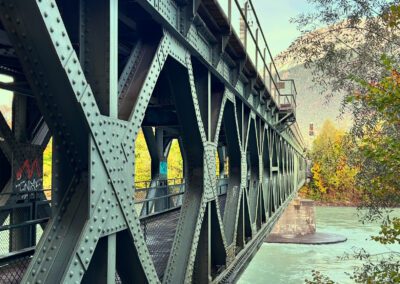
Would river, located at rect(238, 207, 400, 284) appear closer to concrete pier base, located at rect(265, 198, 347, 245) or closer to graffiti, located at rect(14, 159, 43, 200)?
concrete pier base, located at rect(265, 198, 347, 245)

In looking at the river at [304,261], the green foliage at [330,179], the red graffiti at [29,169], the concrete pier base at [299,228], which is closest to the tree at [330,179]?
the green foliage at [330,179]

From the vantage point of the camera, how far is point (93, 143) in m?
2.99

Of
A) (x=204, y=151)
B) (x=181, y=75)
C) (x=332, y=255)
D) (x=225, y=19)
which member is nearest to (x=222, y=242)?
(x=204, y=151)

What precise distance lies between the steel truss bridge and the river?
17.3 m

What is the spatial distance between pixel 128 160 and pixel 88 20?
3.79ft

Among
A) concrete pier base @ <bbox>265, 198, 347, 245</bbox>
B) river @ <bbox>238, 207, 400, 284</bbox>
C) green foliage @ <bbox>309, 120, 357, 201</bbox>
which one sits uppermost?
green foliage @ <bbox>309, 120, 357, 201</bbox>

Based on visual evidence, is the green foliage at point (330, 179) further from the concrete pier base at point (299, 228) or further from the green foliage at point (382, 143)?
the green foliage at point (382, 143)

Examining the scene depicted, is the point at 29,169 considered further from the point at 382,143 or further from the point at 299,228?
the point at 299,228

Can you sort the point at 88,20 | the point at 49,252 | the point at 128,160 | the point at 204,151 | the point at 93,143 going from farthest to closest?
1. the point at 204,151
2. the point at 128,160
3. the point at 88,20
4. the point at 93,143
5. the point at 49,252

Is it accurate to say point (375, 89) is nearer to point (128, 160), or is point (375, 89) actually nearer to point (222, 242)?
point (222, 242)

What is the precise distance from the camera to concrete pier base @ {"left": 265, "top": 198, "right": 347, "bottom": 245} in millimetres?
39438

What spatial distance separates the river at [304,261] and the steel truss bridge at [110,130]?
1727cm

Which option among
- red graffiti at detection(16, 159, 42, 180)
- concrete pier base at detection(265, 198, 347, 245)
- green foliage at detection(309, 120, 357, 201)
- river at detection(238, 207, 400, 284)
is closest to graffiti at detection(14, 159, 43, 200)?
red graffiti at detection(16, 159, 42, 180)

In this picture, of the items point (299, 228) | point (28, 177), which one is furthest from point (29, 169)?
point (299, 228)
